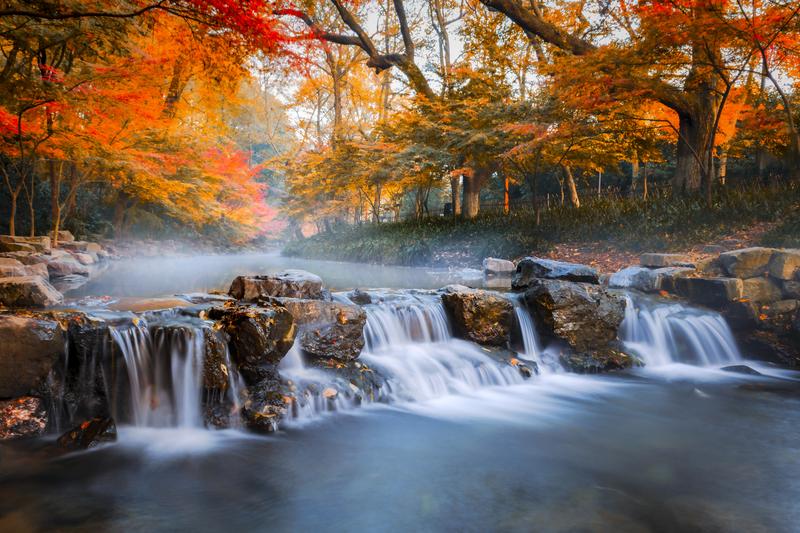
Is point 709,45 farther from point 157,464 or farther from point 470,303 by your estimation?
point 157,464

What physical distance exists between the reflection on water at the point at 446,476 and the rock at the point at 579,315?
5.12ft

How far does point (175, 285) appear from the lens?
410 inches

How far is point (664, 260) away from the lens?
8.73m

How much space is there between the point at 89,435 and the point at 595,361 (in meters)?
5.78

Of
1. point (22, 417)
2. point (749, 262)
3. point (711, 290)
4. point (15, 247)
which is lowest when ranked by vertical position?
point (22, 417)

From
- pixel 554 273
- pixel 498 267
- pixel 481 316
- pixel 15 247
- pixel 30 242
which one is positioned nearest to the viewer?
pixel 481 316

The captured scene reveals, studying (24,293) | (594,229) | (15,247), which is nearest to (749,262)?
(594,229)

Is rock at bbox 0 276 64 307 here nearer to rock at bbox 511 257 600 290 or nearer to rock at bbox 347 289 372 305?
rock at bbox 347 289 372 305

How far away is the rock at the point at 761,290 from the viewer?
705 centimetres

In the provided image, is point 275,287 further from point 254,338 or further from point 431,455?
point 431,455

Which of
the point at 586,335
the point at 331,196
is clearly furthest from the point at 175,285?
the point at 331,196

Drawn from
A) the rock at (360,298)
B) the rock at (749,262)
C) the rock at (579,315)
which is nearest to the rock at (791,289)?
the rock at (749,262)

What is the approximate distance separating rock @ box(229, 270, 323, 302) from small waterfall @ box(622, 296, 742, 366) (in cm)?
472

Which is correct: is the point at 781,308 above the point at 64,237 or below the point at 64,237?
below
